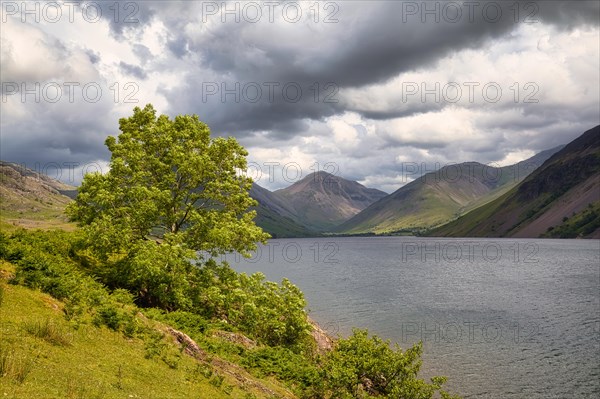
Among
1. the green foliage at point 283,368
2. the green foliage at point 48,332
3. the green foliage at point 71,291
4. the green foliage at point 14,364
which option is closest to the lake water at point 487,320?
the green foliage at point 283,368

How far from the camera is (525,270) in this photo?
134 m

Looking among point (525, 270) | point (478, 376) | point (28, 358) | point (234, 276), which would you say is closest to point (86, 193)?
point (234, 276)

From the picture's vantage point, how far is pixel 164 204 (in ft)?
123

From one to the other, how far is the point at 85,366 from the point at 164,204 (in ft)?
72.0

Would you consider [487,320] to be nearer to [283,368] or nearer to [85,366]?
[283,368]

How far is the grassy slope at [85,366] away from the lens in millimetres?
14281

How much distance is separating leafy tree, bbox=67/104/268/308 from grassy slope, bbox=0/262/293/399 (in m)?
10.5

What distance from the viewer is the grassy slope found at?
14.3m

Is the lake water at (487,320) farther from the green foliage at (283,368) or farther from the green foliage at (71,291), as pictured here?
the green foliage at (71,291)

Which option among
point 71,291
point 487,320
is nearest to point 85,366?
point 71,291

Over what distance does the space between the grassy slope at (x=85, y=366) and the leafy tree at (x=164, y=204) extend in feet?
34.5

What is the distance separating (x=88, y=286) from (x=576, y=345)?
5477cm

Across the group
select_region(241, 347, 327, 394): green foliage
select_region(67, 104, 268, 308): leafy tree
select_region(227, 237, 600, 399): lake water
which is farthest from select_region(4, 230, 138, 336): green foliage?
select_region(227, 237, 600, 399): lake water

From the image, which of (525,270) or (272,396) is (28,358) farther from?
(525,270)
